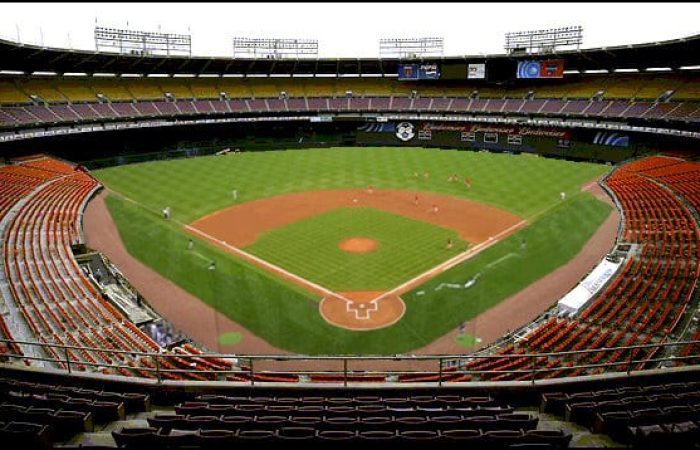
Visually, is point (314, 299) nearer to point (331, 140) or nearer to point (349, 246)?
point (349, 246)

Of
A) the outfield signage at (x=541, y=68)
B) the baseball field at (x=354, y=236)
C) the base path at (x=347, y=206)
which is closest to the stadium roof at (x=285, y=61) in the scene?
the outfield signage at (x=541, y=68)

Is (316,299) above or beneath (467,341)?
above

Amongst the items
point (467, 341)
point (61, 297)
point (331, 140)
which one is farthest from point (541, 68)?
point (61, 297)

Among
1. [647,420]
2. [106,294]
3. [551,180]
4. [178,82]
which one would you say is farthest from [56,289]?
[178,82]

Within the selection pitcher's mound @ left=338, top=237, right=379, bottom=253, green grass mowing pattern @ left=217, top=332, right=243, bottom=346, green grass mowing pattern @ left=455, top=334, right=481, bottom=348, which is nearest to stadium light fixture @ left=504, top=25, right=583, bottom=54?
pitcher's mound @ left=338, top=237, right=379, bottom=253

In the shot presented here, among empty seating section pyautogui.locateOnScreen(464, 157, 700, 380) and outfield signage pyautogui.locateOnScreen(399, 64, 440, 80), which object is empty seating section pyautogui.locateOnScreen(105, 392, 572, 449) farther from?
outfield signage pyautogui.locateOnScreen(399, 64, 440, 80)

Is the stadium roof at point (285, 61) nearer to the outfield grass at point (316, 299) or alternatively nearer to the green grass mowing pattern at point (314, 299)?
the outfield grass at point (316, 299)

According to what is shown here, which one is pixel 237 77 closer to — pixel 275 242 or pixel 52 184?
pixel 52 184
